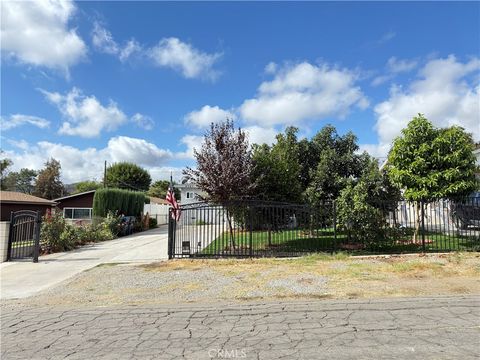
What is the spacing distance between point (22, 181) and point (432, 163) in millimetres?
78396

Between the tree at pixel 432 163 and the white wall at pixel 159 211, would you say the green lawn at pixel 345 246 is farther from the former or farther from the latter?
the white wall at pixel 159 211

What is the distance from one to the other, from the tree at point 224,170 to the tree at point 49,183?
4969cm

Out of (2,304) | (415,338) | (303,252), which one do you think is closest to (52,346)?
(2,304)

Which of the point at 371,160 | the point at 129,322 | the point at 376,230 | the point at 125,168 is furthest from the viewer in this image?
the point at 125,168

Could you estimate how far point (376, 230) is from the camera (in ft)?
40.5

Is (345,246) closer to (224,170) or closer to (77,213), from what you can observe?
(224,170)

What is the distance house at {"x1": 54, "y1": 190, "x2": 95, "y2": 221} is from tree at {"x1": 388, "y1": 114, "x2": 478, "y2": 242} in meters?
27.4

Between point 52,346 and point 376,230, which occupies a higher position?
point 376,230

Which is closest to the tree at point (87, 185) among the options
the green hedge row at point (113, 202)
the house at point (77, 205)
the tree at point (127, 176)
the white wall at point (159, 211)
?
the tree at point (127, 176)

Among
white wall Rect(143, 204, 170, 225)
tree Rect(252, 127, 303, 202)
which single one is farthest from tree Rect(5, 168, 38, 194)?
tree Rect(252, 127, 303, 202)

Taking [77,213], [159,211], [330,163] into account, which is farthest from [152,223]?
[330,163]

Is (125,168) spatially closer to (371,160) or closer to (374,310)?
(371,160)

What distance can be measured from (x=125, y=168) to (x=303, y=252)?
56.8 metres

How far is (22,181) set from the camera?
7462cm
